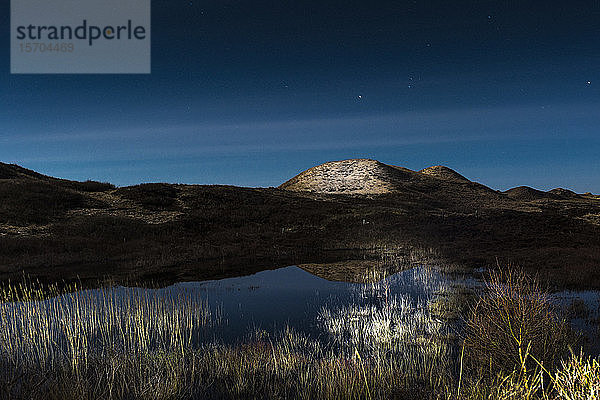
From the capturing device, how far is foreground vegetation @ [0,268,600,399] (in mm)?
6762

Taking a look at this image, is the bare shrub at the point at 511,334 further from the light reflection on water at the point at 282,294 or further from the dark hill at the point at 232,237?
the dark hill at the point at 232,237

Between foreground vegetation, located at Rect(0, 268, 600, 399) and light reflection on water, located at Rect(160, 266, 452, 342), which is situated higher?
foreground vegetation, located at Rect(0, 268, 600, 399)

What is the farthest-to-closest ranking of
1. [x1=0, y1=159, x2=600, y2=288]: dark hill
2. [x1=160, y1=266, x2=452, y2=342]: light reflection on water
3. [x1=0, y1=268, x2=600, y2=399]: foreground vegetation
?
[x1=0, y1=159, x2=600, y2=288]: dark hill → [x1=160, y1=266, x2=452, y2=342]: light reflection on water → [x1=0, y1=268, x2=600, y2=399]: foreground vegetation

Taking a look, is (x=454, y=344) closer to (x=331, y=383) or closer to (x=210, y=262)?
(x=331, y=383)

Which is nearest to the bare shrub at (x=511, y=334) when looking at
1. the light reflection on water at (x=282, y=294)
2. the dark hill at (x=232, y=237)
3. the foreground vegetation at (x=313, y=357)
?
the foreground vegetation at (x=313, y=357)

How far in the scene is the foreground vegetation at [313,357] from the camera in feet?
22.2

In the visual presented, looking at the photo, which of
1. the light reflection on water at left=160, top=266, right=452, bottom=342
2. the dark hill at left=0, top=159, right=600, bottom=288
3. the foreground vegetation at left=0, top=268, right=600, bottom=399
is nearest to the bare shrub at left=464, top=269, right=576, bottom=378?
the foreground vegetation at left=0, top=268, right=600, bottom=399

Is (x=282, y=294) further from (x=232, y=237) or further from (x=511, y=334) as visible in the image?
(x=232, y=237)

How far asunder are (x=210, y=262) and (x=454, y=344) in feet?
62.0

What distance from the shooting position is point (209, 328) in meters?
11.8

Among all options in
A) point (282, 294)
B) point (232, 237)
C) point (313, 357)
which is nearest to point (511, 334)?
point (313, 357)

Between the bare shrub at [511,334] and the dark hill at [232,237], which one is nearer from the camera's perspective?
the bare shrub at [511,334]

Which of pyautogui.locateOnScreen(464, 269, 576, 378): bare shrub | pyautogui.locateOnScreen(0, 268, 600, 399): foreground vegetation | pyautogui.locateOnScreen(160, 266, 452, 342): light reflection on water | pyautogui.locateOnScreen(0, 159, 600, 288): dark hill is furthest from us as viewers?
pyautogui.locateOnScreen(0, 159, 600, 288): dark hill

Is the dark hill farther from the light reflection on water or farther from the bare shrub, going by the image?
the bare shrub
